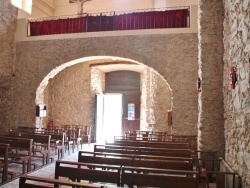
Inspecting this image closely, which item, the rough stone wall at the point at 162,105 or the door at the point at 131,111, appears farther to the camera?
the door at the point at 131,111

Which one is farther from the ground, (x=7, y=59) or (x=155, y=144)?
(x=7, y=59)

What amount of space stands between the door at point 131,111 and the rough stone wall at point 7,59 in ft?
16.7

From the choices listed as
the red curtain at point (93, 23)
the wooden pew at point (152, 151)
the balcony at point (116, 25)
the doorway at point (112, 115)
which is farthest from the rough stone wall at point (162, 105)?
the wooden pew at point (152, 151)

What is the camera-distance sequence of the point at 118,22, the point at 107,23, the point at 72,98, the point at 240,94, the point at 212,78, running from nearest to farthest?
the point at 240,94 → the point at 212,78 → the point at 118,22 → the point at 107,23 → the point at 72,98

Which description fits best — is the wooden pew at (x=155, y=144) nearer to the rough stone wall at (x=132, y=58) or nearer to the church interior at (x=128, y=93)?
the church interior at (x=128, y=93)

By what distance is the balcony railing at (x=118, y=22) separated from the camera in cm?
811

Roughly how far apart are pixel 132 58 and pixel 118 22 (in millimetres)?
1515

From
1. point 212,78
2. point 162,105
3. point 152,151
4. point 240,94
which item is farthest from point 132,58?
point 240,94

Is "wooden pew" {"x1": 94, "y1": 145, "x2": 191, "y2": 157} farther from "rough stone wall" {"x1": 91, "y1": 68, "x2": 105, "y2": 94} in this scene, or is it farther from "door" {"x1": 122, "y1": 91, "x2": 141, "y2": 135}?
"rough stone wall" {"x1": 91, "y1": 68, "x2": 105, "y2": 94}

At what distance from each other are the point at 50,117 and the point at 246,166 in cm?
985

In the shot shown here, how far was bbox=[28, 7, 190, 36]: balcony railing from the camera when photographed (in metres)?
8.11

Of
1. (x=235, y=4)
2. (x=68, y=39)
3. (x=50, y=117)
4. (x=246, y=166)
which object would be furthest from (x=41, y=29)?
(x=246, y=166)

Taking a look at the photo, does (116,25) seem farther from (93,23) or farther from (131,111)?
(131,111)

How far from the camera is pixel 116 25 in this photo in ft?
28.4
